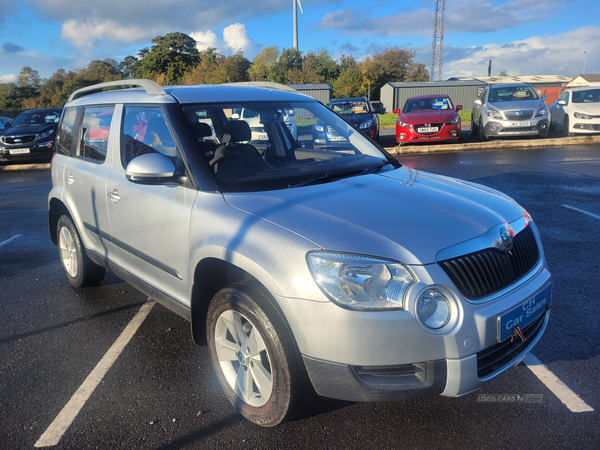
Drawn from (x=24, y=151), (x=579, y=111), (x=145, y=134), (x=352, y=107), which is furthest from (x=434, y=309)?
(x=24, y=151)

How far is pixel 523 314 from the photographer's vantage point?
7.98ft

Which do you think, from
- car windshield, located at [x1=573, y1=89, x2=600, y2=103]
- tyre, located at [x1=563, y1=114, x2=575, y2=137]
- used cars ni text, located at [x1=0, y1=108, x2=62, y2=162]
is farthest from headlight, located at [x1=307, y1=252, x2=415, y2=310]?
car windshield, located at [x1=573, y1=89, x2=600, y2=103]

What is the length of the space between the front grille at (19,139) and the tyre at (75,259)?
41.2 ft

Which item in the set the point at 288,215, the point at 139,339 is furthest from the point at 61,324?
the point at 288,215

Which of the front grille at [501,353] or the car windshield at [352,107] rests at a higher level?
the car windshield at [352,107]

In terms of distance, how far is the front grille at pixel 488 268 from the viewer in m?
2.23

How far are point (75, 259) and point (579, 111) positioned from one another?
15.8 m

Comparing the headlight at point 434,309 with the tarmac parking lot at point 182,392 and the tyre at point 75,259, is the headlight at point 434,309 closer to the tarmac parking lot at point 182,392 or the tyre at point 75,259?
the tarmac parking lot at point 182,392

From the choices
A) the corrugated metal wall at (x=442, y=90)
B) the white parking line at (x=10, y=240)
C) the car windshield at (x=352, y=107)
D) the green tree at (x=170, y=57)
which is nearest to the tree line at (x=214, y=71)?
the green tree at (x=170, y=57)

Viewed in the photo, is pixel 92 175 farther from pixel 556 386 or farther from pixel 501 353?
pixel 556 386

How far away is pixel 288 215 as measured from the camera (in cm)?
248

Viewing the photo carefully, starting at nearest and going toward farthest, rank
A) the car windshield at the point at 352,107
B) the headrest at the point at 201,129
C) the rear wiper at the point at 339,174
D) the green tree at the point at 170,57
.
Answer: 1. the rear wiper at the point at 339,174
2. the headrest at the point at 201,129
3. the car windshield at the point at 352,107
4. the green tree at the point at 170,57

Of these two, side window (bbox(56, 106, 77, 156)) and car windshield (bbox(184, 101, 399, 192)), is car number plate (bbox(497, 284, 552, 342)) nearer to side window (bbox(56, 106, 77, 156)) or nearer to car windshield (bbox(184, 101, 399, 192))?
car windshield (bbox(184, 101, 399, 192))

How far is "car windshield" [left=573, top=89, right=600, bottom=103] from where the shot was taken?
15.6 meters
